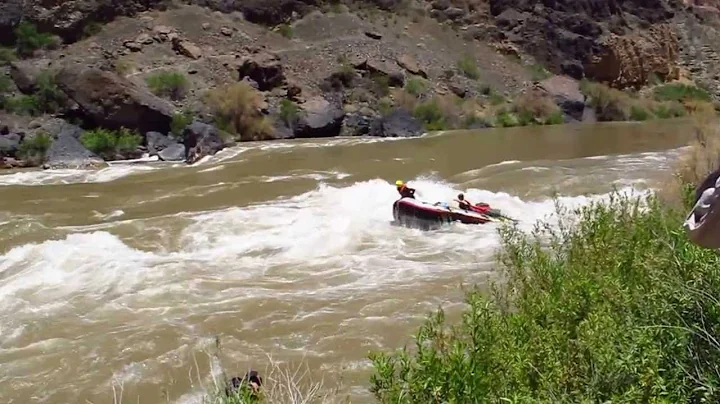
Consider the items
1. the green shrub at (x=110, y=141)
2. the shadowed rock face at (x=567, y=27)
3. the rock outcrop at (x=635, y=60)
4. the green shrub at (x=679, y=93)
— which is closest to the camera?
the green shrub at (x=110, y=141)

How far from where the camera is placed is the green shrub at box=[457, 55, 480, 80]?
130ft

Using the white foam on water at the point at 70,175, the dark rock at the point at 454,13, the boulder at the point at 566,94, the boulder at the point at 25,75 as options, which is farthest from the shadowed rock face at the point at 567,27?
the white foam on water at the point at 70,175

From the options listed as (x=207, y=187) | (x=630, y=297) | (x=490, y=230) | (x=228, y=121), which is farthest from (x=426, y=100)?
(x=630, y=297)

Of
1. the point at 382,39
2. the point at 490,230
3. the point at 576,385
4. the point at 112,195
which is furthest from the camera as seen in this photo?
the point at 382,39

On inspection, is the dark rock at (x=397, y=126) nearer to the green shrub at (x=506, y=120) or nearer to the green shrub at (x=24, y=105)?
the green shrub at (x=506, y=120)

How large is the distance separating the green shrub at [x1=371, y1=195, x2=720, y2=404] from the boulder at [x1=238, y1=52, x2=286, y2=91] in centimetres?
2877

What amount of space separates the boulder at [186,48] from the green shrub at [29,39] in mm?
5553

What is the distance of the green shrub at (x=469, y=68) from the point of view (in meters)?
39.7

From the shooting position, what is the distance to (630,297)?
439 centimetres

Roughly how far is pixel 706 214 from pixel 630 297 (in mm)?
2149

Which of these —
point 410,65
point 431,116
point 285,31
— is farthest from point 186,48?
point 431,116

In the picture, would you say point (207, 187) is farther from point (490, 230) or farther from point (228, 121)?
point (228, 121)

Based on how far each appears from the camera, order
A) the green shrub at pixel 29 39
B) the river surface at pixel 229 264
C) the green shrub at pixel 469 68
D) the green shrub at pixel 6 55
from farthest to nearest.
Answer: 1. the green shrub at pixel 469 68
2. the green shrub at pixel 29 39
3. the green shrub at pixel 6 55
4. the river surface at pixel 229 264

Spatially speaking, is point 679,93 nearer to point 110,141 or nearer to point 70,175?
point 110,141
